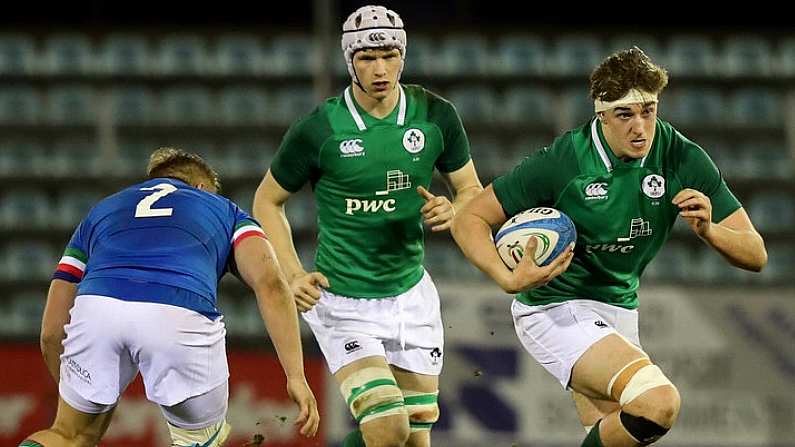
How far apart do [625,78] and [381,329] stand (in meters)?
1.61

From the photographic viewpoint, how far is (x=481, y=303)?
11.1 meters

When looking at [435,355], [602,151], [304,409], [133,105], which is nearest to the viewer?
[304,409]

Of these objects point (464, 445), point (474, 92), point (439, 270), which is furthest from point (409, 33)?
point (464, 445)

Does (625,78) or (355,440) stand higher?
(625,78)

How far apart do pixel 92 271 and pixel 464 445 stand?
6830 millimetres

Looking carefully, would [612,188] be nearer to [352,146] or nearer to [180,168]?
[352,146]

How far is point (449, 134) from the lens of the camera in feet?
19.9

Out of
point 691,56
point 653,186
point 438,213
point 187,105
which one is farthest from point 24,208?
point 653,186

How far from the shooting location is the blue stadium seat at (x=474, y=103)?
13.9 metres

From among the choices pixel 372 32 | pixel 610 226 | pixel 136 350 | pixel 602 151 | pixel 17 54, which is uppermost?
pixel 372 32

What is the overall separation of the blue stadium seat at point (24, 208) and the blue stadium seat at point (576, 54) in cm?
559

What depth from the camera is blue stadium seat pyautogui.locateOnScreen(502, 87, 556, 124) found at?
45.7 ft

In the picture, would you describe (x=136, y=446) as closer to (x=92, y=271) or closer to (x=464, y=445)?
(x=464, y=445)

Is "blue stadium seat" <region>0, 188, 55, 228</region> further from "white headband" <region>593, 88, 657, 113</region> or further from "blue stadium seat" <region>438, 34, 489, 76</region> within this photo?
"white headband" <region>593, 88, 657, 113</region>
